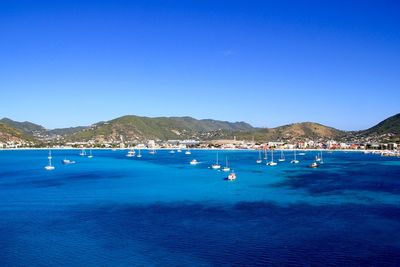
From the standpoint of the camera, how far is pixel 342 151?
181 metres

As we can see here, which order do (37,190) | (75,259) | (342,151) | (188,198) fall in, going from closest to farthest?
(75,259), (188,198), (37,190), (342,151)

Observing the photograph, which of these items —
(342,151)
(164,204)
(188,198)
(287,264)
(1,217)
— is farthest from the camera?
(342,151)

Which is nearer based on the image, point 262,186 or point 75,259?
point 75,259

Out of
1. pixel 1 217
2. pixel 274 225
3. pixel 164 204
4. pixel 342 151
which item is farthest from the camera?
pixel 342 151

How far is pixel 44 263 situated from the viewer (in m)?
26.9

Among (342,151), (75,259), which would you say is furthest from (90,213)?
(342,151)

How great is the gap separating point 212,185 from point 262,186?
25.8 feet

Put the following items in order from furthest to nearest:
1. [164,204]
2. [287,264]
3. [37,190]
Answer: [37,190]
[164,204]
[287,264]

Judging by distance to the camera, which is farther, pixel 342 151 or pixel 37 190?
pixel 342 151

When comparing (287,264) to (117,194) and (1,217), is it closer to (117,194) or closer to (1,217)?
(1,217)

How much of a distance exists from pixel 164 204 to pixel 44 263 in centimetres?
2105

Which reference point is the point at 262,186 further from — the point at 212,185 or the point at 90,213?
the point at 90,213

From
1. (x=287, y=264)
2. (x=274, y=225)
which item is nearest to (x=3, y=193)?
(x=274, y=225)

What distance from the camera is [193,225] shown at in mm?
35938
